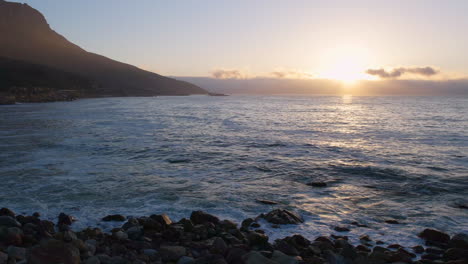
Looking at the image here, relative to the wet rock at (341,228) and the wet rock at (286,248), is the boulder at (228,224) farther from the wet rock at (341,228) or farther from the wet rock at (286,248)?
the wet rock at (341,228)

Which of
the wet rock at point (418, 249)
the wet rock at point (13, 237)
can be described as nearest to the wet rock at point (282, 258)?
the wet rock at point (418, 249)

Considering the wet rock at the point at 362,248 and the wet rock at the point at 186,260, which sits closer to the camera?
the wet rock at the point at 186,260

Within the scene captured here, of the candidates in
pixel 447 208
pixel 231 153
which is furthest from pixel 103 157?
pixel 447 208

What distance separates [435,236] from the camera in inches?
274

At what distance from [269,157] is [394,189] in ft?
20.4

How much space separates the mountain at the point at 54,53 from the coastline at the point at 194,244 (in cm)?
14069

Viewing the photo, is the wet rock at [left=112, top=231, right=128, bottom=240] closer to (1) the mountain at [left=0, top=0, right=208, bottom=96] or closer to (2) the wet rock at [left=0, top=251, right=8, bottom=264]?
(2) the wet rock at [left=0, top=251, right=8, bottom=264]

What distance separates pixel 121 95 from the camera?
463 ft

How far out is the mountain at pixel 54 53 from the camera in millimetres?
154500

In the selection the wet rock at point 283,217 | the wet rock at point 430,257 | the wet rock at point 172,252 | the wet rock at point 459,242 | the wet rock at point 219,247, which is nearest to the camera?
the wet rock at point 172,252

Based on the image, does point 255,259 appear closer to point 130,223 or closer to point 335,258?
point 335,258

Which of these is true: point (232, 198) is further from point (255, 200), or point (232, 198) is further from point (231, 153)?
point (231, 153)

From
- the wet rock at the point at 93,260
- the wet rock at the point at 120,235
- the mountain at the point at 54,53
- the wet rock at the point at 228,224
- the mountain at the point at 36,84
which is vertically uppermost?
the mountain at the point at 54,53

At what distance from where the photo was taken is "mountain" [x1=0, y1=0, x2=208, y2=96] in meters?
154
